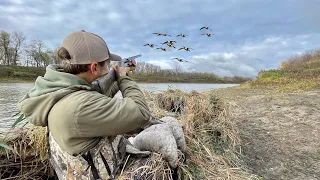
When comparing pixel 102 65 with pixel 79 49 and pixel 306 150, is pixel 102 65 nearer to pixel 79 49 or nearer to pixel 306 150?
pixel 79 49

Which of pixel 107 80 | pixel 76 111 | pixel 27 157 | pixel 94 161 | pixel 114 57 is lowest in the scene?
pixel 27 157

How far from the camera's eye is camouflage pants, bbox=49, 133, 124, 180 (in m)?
1.67

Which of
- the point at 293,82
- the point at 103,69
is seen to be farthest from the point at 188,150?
the point at 293,82

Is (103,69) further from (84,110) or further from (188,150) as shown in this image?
(188,150)

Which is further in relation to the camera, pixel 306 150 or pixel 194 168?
pixel 306 150

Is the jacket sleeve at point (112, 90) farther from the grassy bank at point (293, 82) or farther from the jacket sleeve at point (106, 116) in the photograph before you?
the grassy bank at point (293, 82)

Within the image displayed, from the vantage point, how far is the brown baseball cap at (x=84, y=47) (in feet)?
5.24

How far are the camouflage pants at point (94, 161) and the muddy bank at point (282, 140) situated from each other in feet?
7.78

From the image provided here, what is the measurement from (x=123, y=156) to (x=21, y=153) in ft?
4.33

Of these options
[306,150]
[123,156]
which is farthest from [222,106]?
[123,156]

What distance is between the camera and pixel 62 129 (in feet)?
4.84

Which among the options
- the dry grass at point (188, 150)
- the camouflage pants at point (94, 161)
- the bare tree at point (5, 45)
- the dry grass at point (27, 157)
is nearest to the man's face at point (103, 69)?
the camouflage pants at point (94, 161)

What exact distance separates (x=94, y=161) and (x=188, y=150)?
156 cm

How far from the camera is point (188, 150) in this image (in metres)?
3.03
